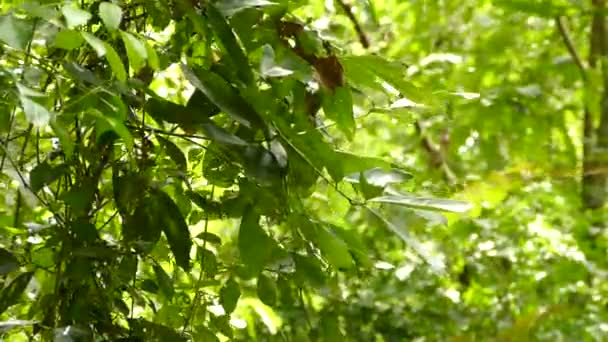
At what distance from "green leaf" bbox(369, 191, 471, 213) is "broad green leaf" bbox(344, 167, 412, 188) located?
11mm

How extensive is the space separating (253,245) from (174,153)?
94 mm

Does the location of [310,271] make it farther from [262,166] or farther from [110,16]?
[110,16]

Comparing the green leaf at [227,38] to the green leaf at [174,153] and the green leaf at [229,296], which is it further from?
the green leaf at [229,296]

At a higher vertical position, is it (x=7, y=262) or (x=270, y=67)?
(x=270, y=67)

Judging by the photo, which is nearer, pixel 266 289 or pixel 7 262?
pixel 7 262

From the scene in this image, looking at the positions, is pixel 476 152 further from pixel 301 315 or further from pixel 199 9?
pixel 199 9

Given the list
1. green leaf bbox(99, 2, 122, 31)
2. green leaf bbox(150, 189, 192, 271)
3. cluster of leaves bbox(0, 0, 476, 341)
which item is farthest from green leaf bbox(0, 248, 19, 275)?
green leaf bbox(99, 2, 122, 31)

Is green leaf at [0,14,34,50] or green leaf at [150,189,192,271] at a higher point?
green leaf at [0,14,34,50]

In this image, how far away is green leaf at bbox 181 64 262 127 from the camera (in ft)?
1.77

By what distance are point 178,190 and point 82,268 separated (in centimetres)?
10

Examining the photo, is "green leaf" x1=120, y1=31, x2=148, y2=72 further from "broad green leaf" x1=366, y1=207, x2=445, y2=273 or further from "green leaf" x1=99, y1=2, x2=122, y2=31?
"broad green leaf" x1=366, y1=207, x2=445, y2=273

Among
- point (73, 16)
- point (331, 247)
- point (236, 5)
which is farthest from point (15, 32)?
point (331, 247)

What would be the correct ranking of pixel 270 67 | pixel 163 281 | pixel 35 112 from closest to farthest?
pixel 35 112 < pixel 270 67 < pixel 163 281

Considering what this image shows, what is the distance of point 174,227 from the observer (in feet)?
2.02
